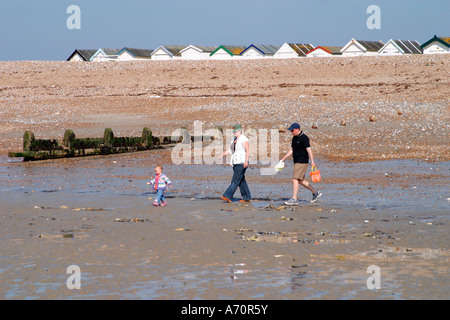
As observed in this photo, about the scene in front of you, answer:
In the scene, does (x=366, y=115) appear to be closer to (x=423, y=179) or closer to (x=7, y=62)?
(x=423, y=179)

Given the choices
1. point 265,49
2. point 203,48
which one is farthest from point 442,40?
point 203,48

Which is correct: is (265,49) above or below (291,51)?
above

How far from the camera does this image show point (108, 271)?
8.80 meters

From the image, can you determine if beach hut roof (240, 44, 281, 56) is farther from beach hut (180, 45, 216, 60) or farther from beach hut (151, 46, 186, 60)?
beach hut (151, 46, 186, 60)

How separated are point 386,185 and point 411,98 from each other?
24.0m

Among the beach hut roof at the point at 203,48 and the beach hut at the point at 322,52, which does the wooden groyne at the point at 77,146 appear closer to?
the beach hut at the point at 322,52

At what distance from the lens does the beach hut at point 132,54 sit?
123812 mm

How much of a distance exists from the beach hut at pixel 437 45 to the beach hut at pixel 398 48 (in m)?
2.46

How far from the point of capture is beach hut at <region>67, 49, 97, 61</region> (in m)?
131

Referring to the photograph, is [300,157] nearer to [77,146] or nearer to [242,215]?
[242,215]

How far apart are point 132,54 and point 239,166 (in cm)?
11145

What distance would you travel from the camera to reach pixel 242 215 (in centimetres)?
1337

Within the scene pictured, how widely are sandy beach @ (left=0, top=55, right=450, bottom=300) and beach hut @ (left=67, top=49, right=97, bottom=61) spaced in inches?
3601
